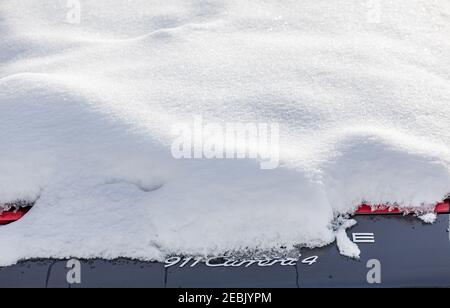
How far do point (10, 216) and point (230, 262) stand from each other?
795mm

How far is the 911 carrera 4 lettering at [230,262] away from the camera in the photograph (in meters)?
2.05

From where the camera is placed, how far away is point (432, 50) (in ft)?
9.53

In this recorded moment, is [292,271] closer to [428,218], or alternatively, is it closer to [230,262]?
[230,262]

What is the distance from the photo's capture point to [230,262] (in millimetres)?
2061

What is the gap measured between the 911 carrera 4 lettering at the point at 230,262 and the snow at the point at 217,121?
0.10ft

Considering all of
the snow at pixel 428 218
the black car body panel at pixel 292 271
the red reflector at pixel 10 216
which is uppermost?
the red reflector at pixel 10 216

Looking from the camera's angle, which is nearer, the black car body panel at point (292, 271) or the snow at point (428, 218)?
the black car body panel at point (292, 271)

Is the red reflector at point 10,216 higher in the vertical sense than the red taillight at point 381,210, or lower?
higher

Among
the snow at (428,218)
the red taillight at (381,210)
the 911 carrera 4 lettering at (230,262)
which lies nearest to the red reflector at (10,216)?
the 911 carrera 4 lettering at (230,262)

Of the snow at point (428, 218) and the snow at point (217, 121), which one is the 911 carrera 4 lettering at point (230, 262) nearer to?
the snow at point (217, 121)

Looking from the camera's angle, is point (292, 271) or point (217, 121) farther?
point (217, 121)

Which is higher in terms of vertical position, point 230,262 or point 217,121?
point 217,121

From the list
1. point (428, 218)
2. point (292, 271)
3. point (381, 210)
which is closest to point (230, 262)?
point (292, 271)

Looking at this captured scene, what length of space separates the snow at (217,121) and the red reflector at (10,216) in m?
0.04
